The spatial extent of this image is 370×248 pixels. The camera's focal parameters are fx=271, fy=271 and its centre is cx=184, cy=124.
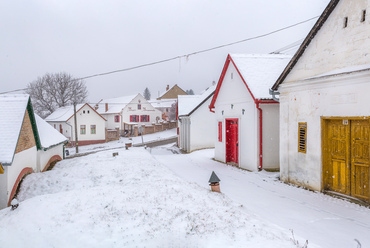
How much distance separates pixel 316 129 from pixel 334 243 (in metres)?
4.27

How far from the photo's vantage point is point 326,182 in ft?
27.2

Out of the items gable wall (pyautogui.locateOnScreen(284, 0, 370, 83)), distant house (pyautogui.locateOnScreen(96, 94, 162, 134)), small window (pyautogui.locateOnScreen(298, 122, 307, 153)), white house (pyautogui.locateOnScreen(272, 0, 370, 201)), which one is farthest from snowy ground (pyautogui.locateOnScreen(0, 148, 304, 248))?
distant house (pyautogui.locateOnScreen(96, 94, 162, 134))

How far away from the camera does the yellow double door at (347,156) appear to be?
23.2ft

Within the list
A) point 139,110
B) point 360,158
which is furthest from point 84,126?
point 360,158

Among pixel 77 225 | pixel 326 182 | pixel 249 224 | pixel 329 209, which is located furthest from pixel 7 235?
pixel 326 182

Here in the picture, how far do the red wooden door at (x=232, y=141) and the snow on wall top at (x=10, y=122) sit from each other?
9.54 metres

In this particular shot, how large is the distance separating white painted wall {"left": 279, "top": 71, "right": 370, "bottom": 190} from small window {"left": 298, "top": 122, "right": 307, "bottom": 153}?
0.44ft

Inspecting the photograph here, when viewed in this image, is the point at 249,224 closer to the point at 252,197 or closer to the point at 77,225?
the point at 252,197

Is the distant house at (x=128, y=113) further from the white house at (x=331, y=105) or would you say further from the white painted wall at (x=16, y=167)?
the white house at (x=331, y=105)

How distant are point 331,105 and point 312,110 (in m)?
0.75

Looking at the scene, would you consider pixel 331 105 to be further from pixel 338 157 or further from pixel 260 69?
pixel 260 69

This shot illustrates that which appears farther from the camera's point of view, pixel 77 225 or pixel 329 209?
pixel 329 209

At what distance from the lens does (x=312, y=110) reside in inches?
342

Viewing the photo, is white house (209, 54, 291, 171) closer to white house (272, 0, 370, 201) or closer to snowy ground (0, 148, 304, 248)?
white house (272, 0, 370, 201)
